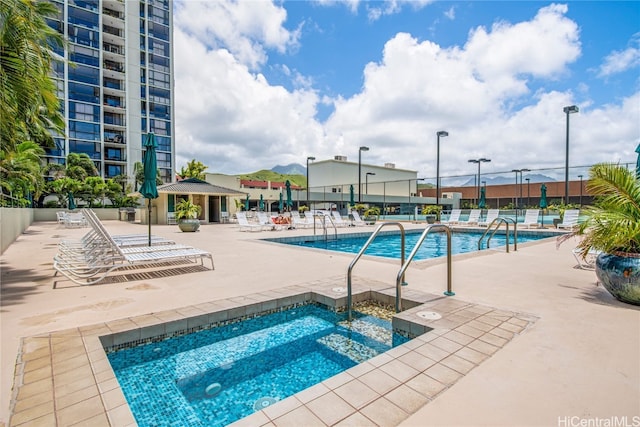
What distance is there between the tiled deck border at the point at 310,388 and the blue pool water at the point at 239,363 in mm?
221

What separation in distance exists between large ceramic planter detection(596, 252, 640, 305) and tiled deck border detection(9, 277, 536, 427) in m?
A: 1.23

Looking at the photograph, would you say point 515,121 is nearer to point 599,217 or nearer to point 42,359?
point 599,217

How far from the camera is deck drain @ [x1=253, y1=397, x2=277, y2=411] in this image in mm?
2325

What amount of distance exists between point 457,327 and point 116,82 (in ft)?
157

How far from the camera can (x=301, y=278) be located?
4984 millimetres

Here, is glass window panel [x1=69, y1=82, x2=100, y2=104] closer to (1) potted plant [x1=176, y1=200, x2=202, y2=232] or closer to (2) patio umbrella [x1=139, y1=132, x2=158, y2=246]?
(1) potted plant [x1=176, y1=200, x2=202, y2=232]

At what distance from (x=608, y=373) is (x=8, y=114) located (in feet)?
24.8

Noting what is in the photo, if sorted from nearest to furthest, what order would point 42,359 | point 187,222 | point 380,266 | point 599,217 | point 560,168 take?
point 42,359 < point 599,217 < point 380,266 < point 187,222 < point 560,168

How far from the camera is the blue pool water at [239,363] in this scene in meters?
2.29

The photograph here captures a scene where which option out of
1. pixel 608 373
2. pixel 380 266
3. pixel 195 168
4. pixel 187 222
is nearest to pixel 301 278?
pixel 380 266

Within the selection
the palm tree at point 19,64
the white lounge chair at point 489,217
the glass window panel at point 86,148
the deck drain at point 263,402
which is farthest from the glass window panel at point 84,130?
the deck drain at point 263,402

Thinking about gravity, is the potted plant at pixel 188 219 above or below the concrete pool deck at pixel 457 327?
above

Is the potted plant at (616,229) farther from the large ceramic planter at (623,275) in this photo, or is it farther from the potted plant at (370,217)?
the potted plant at (370,217)

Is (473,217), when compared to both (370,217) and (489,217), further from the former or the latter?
(370,217)
